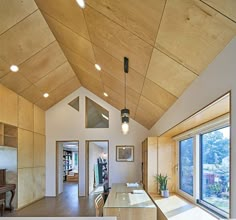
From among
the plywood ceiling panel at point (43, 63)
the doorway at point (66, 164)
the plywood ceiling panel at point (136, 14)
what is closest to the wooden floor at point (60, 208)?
the doorway at point (66, 164)

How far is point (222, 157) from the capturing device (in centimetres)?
378

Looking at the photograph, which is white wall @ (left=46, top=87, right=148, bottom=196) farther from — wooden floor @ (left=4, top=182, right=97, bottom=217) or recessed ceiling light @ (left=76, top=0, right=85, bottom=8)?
recessed ceiling light @ (left=76, top=0, right=85, bottom=8)

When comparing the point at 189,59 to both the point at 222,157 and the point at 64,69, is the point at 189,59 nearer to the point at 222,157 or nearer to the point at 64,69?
the point at 222,157

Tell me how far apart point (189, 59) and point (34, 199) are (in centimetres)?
713

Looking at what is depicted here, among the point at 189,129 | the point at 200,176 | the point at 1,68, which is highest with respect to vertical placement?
the point at 1,68

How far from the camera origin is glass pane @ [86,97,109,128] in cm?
977

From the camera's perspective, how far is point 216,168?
4.00m

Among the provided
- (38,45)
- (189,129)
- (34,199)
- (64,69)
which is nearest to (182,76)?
(189,129)

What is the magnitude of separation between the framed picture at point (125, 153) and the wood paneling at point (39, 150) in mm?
2412

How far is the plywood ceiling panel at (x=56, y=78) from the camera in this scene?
24.7 ft

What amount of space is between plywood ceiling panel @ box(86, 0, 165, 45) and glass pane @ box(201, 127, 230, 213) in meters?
1.63

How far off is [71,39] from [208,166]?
3227 mm

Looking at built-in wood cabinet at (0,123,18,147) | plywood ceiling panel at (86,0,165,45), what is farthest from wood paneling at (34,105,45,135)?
plywood ceiling panel at (86,0,165,45)

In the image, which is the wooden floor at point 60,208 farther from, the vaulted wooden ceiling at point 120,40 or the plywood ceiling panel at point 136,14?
the plywood ceiling panel at point 136,14
